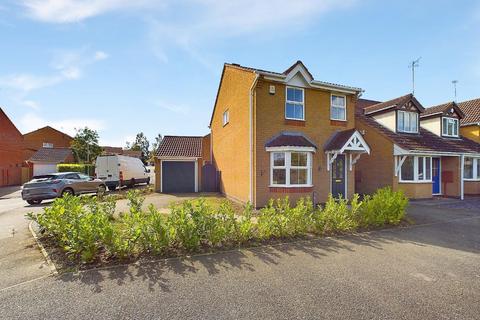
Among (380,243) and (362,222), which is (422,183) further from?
(380,243)

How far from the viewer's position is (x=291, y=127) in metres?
12.2

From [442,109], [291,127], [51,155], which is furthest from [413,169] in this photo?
[51,155]

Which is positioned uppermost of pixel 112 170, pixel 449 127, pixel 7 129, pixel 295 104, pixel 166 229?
pixel 7 129

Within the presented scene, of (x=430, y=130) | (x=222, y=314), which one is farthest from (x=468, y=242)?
(x=430, y=130)

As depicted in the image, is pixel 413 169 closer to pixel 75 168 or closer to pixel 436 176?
pixel 436 176

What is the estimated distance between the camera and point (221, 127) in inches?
699

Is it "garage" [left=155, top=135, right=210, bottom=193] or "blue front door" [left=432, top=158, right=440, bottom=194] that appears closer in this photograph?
"blue front door" [left=432, top=158, right=440, bottom=194]

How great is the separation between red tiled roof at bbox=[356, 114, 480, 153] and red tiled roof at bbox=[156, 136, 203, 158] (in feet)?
40.6

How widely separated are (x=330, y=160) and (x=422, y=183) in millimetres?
6833

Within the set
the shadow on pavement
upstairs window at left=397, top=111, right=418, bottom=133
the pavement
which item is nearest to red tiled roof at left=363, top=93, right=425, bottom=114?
upstairs window at left=397, top=111, right=418, bottom=133

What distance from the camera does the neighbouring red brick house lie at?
1058 inches

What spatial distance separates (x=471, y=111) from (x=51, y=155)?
49357 mm

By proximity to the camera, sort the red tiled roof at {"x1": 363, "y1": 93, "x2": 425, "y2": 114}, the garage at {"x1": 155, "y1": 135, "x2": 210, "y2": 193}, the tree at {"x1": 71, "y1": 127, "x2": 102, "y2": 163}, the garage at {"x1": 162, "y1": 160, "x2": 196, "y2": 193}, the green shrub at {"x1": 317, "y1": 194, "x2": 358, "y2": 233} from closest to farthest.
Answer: the green shrub at {"x1": 317, "y1": 194, "x2": 358, "y2": 233} → the red tiled roof at {"x1": 363, "y1": 93, "x2": 425, "y2": 114} → the garage at {"x1": 155, "y1": 135, "x2": 210, "y2": 193} → the garage at {"x1": 162, "y1": 160, "x2": 196, "y2": 193} → the tree at {"x1": 71, "y1": 127, "x2": 102, "y2": 163}

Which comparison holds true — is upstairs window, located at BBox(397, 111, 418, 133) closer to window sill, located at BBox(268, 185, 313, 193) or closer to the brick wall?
window sill, located at BBox(268, 185, 313, 193)
